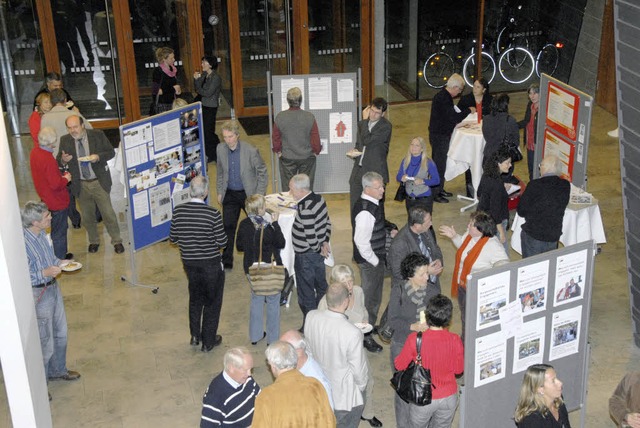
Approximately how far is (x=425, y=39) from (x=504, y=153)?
22.4ft

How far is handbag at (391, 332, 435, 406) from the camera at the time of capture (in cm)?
542

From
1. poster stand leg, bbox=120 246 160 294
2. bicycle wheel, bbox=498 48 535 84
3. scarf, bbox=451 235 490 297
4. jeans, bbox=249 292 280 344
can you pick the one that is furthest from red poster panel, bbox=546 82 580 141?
bicycle wheel, bbox=498 48 535 84

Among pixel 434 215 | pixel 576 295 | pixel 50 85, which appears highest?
pixel 50 85

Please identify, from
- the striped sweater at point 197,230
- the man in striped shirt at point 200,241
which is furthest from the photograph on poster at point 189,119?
the striped sweater at point 197,230

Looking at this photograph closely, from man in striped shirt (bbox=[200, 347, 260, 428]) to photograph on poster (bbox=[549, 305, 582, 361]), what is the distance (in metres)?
2.11

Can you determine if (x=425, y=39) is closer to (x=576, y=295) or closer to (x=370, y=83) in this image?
(x=370, y=83)

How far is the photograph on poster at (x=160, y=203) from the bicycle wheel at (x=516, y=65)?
25.2ft

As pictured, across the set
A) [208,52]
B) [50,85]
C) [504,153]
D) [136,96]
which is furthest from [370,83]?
[504,153]

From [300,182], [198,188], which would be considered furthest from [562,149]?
[198,188]

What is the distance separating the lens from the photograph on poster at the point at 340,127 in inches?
402

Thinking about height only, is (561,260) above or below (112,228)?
above

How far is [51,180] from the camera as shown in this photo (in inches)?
324

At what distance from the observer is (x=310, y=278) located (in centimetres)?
727

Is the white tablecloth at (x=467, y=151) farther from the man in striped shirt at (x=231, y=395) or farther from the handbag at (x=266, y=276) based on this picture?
the man in striped shirt at (x=231, y=395)
